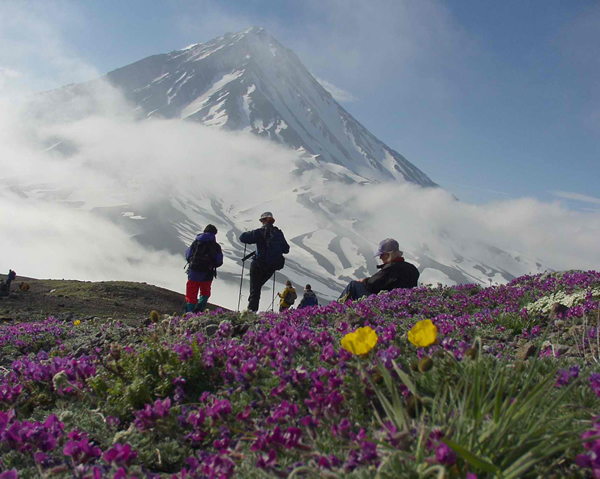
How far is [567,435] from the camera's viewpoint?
1.95m

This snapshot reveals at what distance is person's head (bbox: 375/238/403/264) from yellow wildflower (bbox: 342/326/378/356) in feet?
23.3

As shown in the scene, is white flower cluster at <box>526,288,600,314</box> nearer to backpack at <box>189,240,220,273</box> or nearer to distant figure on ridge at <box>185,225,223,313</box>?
distant figure on ridge at <box>185,225,223,313</box>

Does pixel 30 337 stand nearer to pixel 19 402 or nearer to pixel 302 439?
pixel 19 402

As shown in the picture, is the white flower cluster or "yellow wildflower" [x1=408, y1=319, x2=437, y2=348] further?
the white flower cluster

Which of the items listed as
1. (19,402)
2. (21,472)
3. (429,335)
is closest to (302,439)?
(429,335)

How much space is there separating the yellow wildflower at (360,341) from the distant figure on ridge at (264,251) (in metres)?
8.89

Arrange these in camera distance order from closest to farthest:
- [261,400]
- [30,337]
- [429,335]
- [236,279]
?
[429,335], [261,400], [30,337], [236,279]

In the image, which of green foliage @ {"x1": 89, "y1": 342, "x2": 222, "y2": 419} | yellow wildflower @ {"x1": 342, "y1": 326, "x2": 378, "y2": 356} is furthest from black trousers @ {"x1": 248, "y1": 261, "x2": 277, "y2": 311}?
yellow wildflower @ {"x1": 342, "y1": 326, "x2": 378, "y2": 356}

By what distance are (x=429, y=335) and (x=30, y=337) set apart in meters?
8.09

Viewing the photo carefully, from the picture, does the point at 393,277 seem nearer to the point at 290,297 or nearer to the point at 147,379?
the point at 147,379

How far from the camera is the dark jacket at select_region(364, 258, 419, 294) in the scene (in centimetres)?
967

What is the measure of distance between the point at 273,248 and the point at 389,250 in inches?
129

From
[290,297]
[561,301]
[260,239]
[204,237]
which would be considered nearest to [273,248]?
[260,239]

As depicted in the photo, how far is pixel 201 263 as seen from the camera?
39.7 feet
